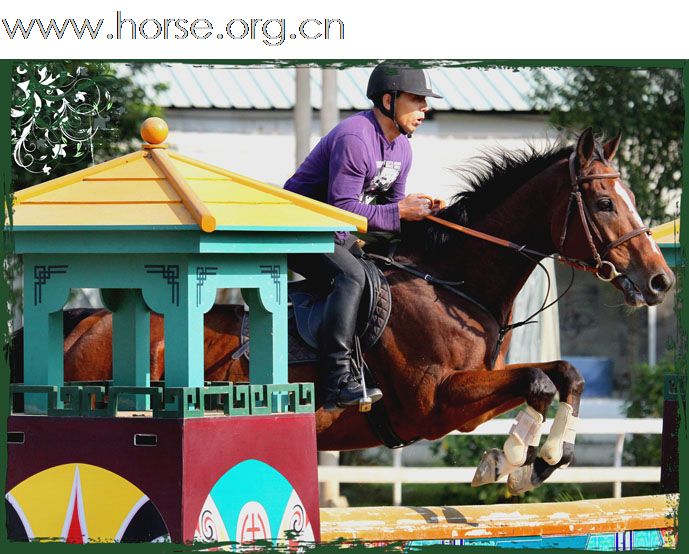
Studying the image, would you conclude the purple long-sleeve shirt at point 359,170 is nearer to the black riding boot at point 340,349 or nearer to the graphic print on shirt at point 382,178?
the graphic print on shirt at point 382,178

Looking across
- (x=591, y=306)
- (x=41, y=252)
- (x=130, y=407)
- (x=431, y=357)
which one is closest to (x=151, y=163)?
(x=41, y=252)

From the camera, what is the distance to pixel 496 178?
678cm

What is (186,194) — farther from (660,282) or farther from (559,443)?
(660,282)

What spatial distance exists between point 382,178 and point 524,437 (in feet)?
4.90

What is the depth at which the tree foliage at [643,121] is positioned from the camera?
12.5 metres

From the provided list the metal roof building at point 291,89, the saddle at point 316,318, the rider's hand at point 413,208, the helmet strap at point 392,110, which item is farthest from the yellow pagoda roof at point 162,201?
the metal roof building at point 291,89

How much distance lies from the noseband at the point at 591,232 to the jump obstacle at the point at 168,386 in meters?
1.47

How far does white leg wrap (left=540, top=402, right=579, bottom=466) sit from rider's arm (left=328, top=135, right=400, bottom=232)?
49.7 inches

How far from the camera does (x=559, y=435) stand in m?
6.05

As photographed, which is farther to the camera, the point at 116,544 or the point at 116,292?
the point at 116,292

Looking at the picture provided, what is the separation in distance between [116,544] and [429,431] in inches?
82.6

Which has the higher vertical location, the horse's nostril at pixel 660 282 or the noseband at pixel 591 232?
the noseband at pixel 591 232

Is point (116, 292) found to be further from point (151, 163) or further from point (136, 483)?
point (136, 483)

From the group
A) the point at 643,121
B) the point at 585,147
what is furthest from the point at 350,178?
the point at 643,121
